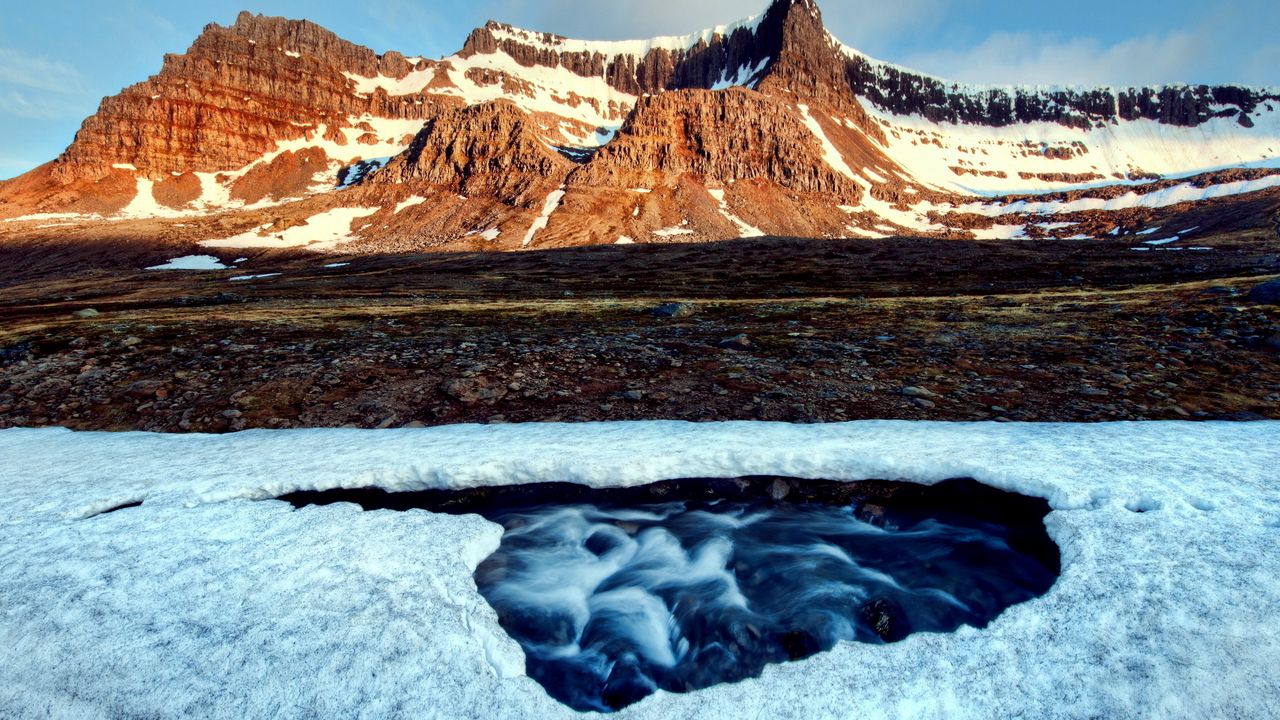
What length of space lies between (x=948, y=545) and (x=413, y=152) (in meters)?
183

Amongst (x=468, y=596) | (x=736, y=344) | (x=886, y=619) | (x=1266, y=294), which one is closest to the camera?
(x=468, y=596)

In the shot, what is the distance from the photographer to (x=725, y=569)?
24.0ft

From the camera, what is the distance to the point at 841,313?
26.5 metres

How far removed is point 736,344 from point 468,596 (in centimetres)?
1326

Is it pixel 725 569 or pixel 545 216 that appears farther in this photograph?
pixel 545 216

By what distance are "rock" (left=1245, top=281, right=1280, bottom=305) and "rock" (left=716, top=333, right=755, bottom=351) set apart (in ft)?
62.7

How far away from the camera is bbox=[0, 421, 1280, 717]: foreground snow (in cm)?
432

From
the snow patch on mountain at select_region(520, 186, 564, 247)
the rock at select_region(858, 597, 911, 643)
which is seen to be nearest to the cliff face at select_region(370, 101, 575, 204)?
the snow patch on mountain at select_region(520, 186, 564, 247)

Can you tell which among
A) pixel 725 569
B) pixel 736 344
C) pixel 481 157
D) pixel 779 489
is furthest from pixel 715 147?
pixel 725 569

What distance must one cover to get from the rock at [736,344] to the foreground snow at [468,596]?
8.71 meters

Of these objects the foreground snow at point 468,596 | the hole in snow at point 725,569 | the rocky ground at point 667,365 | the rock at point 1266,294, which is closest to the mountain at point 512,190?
the rocky ground at point 667,365

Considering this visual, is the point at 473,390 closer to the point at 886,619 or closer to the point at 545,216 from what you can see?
the point at 886,619

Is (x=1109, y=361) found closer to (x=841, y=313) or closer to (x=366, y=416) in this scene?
(x=841, y=313)

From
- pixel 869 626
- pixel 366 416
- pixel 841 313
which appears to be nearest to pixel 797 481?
pixel 869 626
